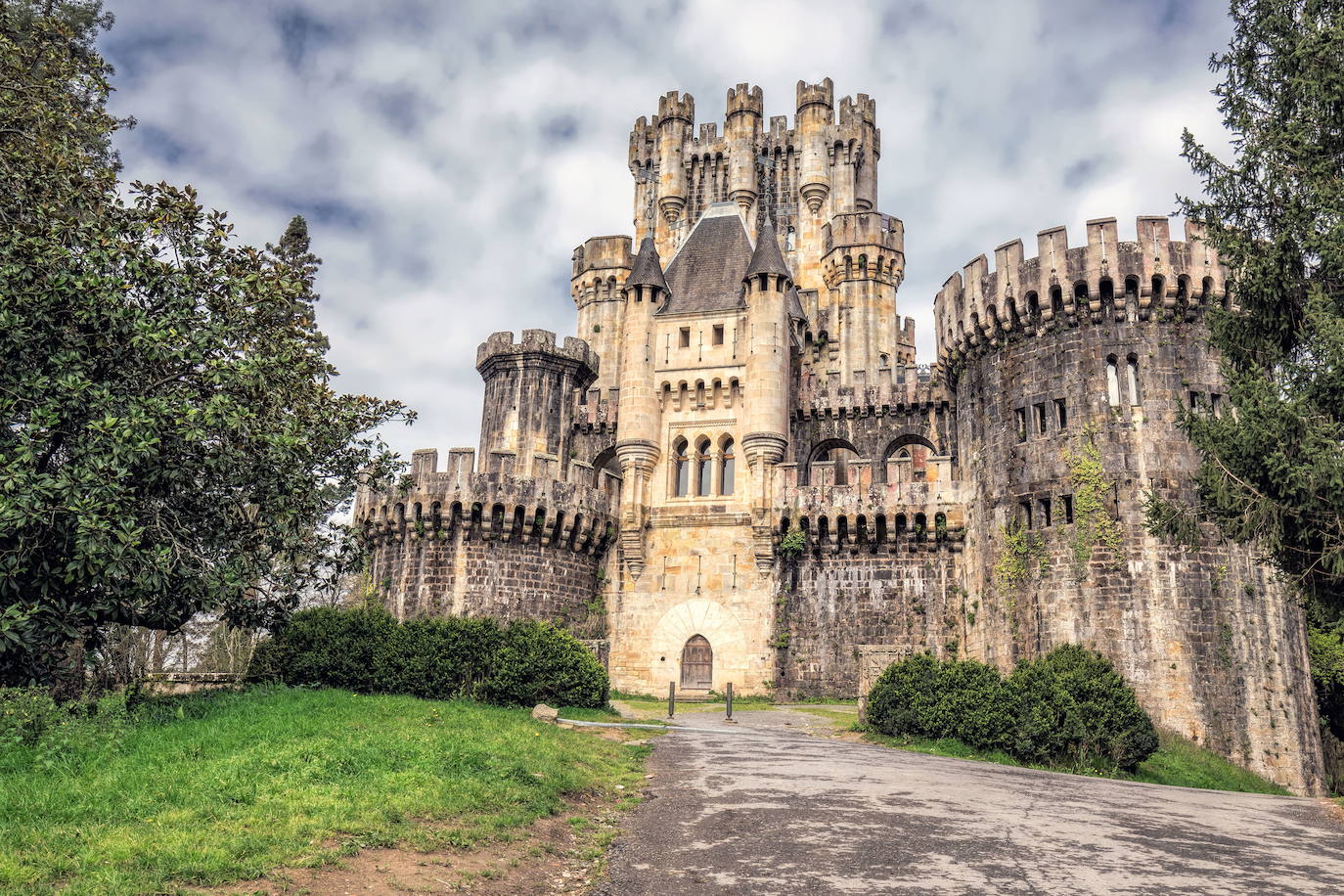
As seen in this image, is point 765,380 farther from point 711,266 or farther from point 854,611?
point 854,611

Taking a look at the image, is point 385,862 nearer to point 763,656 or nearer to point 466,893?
point 466,893

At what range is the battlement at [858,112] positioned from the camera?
46750 mm

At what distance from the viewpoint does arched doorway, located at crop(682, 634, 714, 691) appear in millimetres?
31984

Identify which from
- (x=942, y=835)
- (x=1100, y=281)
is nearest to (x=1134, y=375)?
(x=1100, y=281)

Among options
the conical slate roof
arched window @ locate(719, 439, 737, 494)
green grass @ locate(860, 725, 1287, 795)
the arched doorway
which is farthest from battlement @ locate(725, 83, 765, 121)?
green grass @ locate(860, 725, 1287, 795)

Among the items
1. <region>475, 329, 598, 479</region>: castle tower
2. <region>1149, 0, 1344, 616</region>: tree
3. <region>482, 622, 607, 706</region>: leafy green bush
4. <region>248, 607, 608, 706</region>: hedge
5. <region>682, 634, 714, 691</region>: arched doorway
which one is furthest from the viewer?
<region>475, 329, 598, 479</region>: castle tower

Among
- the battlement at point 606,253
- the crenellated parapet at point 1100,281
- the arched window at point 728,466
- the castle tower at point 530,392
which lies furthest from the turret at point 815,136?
the crenellated parapet at point 1100,281

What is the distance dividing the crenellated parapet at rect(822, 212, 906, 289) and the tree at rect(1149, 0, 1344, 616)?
24.2m

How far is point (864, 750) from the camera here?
19.3 m

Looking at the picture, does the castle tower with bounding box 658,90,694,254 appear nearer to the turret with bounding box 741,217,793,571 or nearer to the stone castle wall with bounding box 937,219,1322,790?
the turret with bounding box 741,217,793,571

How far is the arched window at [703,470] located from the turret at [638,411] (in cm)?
148

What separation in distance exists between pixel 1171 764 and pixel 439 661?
54.2 feet

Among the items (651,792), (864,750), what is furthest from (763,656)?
(651,792)

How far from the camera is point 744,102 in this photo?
46.9m
